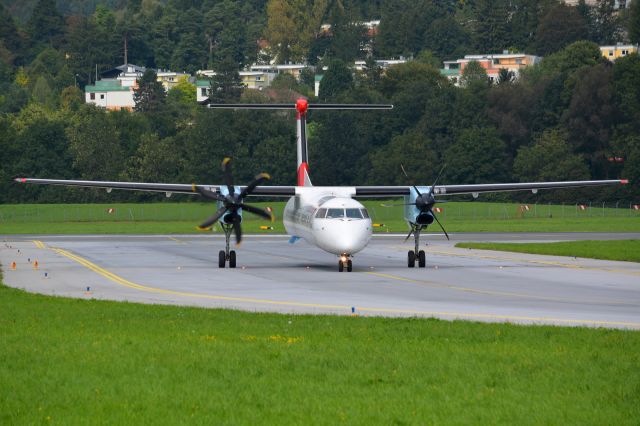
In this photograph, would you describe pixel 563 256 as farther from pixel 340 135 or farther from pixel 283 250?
pixel 340 135

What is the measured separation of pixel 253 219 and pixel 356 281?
51.1m

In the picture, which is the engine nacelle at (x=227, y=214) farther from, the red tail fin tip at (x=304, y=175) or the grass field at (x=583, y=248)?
the grass field at (x=583, y=248)

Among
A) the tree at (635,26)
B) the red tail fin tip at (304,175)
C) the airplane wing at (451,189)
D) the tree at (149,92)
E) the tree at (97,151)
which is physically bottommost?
the airplane wing at (451,189)

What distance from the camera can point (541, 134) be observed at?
12088 cm

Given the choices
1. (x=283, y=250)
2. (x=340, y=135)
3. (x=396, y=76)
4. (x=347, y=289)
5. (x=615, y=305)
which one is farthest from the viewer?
(x=396, y=76)

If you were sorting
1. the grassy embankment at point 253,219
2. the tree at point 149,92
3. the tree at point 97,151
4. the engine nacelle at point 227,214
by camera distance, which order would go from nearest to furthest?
the engine nacelle at point 227,214
the grassy embankment at point 253,219
the tree at point 97,151
the tree at point 149,92

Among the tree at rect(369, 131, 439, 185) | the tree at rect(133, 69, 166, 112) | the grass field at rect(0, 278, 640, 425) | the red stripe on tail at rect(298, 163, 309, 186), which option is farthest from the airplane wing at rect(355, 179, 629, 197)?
the tree at rect(133, 69, 166, 112)

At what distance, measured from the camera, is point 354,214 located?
37.6 metres

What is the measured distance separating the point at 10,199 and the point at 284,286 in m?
86.5

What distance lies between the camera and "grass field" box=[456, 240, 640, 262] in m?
45.7

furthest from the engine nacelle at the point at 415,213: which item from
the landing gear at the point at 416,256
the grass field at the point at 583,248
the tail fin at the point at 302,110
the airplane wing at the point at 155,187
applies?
the grass field at the point at 583,248

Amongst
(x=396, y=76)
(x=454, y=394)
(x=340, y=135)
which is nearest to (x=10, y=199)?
(x=340, y=135)

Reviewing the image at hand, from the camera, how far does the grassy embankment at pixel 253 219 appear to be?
248 feet

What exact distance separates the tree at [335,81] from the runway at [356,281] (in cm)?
11475
